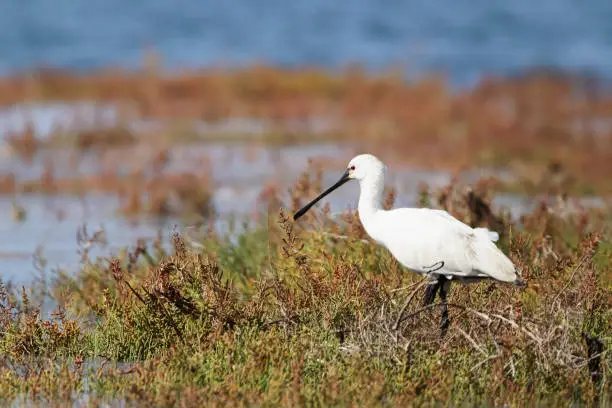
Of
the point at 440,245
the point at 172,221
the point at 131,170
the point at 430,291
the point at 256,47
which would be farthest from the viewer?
the point at 256,47

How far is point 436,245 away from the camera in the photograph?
7.18 metres

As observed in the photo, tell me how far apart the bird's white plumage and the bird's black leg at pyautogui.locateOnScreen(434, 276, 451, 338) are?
16cm

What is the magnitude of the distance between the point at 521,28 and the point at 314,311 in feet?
117

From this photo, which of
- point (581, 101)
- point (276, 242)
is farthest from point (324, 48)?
point (276, 242)

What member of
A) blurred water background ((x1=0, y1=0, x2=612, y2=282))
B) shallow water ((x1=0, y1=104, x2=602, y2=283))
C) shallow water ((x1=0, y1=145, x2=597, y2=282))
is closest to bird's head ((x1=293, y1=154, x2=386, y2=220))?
shallow water ((x1=0, y1=145, x2=597, y2=282))

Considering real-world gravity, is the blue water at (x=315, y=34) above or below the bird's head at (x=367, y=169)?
above

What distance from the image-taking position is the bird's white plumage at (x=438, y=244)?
22.8 feet

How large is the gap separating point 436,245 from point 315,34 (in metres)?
31.4

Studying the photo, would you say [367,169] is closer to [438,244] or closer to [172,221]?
[438,244]

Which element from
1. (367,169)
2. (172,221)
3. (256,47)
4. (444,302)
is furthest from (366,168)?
(256,47)

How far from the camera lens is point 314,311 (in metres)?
7.13

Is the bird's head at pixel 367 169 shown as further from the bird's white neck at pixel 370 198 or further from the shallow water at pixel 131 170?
the shallow water at pixel 131 170

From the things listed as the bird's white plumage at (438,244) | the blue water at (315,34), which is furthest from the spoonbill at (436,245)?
the blue water at (315,34)

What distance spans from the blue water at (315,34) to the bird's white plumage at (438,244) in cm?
1802
